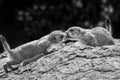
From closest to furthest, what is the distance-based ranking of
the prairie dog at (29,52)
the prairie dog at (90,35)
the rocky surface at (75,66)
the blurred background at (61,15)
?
the rocky surface at (75,66), the prairie dog at (29,52), the prairie dog at (90,35), the blurred background at (61,15)

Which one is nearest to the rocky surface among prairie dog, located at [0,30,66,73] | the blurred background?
prairie dog, located at [0,30,66,73]

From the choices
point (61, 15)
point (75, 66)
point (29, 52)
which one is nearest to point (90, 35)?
point (75, 66)

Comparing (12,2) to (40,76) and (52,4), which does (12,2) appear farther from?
(40,76)

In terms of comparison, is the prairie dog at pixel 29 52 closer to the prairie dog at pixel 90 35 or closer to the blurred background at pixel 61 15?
the prairie dog at pixel 90 35

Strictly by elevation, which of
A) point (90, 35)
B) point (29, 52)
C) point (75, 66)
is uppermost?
point (90, 35)

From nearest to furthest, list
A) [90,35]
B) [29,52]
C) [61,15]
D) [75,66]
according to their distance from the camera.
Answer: [75,66]
[29,52]
[90,35]
[61,15]

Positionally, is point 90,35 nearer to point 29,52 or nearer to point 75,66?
point 75,66

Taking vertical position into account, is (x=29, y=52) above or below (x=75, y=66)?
above

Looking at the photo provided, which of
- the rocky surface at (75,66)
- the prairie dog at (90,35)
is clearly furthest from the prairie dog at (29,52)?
the prairie dog at (90,35)

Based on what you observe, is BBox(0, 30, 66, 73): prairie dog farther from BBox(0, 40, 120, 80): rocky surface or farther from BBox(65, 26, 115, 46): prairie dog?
BBox(65, 26, 115, 46): prairie dog
